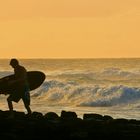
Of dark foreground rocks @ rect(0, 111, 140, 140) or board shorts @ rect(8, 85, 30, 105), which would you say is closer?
dark foreground rocks @ rect(0, 111, 140, 140)

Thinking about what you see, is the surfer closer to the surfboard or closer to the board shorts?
the board shorts

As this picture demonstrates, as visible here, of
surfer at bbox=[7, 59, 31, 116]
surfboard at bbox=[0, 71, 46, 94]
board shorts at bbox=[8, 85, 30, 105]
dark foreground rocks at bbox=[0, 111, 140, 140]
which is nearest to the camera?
dark foreground rocks at bbox=[0, 111, 140, 140]

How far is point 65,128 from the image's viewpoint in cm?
1502

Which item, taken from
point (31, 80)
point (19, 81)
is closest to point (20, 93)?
point (19, 81)

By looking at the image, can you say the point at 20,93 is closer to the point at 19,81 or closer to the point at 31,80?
the point at 19,81

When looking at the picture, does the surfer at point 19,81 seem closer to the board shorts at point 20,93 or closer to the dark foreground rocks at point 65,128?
the board shorts at point 20,93

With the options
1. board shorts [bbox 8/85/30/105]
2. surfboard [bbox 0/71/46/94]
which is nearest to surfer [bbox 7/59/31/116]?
board shorts [bbox 8/85/30/105]

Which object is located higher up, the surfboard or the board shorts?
the surfboard

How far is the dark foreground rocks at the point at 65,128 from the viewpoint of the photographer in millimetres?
14422

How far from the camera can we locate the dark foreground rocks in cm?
1442

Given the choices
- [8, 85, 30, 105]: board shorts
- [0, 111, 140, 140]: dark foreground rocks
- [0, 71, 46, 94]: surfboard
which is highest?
[0, 71, 46, 94]: surfboard

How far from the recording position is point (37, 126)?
1545 centimetres

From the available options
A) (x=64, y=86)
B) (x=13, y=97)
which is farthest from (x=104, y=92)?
(x=13, y=97)

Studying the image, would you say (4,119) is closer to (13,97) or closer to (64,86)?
(13,97)
